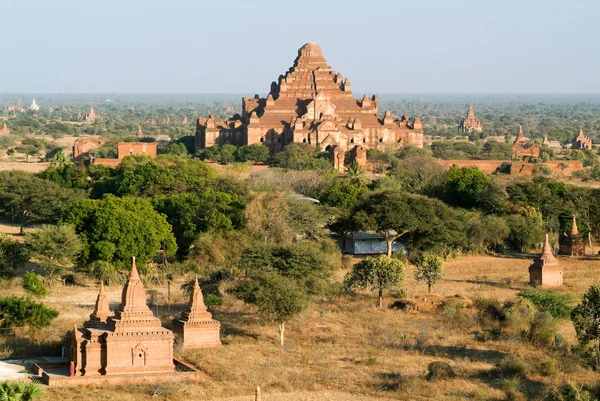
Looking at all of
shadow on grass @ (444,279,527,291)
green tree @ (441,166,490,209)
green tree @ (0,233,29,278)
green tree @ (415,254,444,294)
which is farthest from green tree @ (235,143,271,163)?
green tree @ (415,254,444,294)

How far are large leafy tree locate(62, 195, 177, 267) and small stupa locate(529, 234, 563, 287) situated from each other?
1312 cm

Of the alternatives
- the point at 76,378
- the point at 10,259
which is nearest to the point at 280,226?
the point at 10,259

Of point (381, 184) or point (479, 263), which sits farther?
point (381, 184)

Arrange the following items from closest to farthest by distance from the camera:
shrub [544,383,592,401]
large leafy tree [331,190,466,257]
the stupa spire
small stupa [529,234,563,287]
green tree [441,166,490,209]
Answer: shrub [544,383,592,401] < the stupa spire < small stupa [529,234,563,287] < large leafy tree [331,190,466,257] < green tree [441,166,490,209]

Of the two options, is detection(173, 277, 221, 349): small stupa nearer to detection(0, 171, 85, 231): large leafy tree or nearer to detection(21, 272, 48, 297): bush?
detection(21, 272, 48, 297): bush

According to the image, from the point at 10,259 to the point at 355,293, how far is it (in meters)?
11.7

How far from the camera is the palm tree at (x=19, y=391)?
2698cm

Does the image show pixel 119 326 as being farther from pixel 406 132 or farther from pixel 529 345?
pixel 406 132

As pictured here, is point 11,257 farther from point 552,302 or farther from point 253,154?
point 253,154

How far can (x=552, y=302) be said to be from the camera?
40.1m

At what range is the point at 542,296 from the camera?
135ft

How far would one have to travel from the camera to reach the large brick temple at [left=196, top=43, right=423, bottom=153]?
94.0 meters

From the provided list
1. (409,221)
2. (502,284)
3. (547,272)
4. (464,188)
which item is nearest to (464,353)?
(547,272)

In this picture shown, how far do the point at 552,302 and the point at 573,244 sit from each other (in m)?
14.5
